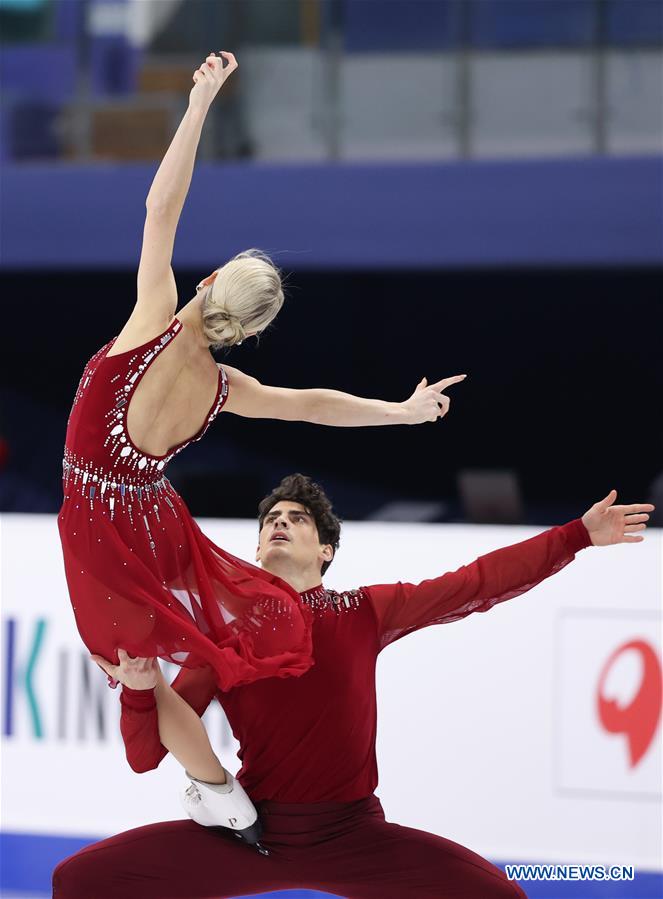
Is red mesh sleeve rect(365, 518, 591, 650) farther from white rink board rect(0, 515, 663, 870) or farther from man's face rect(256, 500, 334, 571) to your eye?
white rink board rect(0, 515, 663, 870)

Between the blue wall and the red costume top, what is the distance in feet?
11.9

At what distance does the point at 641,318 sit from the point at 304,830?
5.68m

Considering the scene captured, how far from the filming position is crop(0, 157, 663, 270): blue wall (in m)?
6.12

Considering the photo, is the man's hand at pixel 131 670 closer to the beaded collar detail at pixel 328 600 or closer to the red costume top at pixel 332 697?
the red costume top at pixel 332 697

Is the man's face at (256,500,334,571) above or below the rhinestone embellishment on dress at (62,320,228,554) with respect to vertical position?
below

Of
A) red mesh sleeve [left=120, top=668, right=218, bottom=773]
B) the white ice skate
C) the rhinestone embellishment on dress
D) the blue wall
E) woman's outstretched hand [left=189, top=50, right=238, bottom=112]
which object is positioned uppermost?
the blue wall

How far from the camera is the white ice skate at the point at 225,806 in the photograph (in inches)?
103

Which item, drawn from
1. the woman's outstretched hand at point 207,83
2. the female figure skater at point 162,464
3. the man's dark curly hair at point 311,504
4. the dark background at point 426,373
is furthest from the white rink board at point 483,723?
the dark background at point 426,373

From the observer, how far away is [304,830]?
2.73 metres

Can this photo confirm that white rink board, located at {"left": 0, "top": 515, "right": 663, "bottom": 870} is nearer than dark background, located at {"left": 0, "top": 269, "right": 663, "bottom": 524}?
Yes

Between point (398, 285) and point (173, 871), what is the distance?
5.91 meters

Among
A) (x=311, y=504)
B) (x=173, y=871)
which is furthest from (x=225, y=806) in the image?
(x=311, y=504)

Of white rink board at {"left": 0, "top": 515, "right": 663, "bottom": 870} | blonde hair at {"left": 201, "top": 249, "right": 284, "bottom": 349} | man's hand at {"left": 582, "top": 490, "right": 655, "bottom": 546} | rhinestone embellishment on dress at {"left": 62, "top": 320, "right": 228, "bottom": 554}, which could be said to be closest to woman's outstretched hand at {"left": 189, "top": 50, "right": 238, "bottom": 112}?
blonde hair at {"left": 201, "top": 249, "right": 284, "bottom": 349}

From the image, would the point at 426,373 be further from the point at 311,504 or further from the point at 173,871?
the point at 173,871
